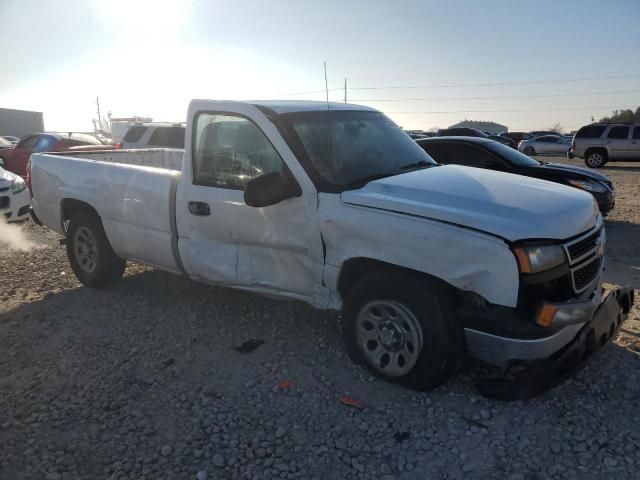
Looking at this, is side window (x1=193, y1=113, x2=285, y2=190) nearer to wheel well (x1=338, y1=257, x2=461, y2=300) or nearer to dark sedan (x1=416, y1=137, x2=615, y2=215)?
wheel well (x1=338, y1=257, x2=461, y2=300)

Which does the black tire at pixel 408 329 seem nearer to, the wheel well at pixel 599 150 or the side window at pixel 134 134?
the side window at pixel 134 134

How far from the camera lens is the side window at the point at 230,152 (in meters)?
3.92

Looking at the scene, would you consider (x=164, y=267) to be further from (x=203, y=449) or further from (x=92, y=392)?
(x=203, y=449)

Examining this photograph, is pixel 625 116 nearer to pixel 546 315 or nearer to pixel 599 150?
pixel 599 150

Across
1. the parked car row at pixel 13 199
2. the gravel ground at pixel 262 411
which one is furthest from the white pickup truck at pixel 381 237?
the parked car row at pixel 13 199

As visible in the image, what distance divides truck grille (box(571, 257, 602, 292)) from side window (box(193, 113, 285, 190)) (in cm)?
Answer: 207

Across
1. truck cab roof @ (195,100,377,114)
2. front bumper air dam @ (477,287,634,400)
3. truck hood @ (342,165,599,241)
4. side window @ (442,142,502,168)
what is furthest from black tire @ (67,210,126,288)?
side window @ (442,142,502,168)

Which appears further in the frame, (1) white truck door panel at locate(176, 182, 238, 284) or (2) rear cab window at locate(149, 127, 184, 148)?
(2) rear cab window at locate(149, 127, 184, 148)

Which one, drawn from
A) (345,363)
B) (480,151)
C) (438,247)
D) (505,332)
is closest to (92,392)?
(345,363)

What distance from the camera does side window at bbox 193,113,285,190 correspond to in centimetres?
392

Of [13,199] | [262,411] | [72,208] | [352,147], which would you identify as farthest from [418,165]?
[13,199]

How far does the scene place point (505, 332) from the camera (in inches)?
115

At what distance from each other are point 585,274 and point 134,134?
11.4 metres

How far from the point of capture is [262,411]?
127 inches
